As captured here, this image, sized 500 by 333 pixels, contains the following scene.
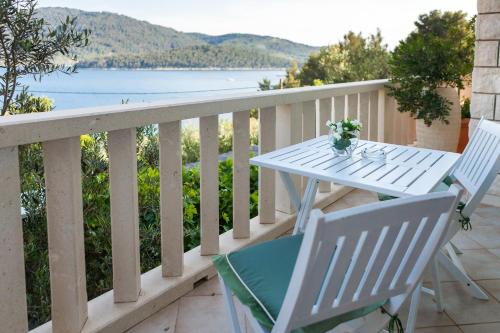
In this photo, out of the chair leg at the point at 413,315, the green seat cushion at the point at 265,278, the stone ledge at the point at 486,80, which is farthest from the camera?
the stone ledge at the point at 486,80

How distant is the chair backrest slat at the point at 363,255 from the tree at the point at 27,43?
2.38m

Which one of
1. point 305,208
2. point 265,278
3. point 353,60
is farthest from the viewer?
point 353,60

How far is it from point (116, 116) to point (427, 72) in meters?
3.83

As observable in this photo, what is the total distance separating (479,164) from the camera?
255 centimetres

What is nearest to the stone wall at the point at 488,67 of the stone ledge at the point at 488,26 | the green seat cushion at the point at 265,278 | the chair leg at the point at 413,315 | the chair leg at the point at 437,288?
the stone ledge at the point at 488,26

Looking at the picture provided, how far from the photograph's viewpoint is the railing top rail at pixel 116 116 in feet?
5.73

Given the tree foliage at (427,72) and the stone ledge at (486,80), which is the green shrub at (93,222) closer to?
the stone ledge at (486,80)

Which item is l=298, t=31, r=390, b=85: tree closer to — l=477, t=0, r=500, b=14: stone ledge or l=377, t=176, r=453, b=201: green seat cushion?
l=477, t=0, r=500, b=14: stone ledge

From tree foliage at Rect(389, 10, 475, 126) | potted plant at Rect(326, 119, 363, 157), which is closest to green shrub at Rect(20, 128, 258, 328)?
potted plant at Rect(326, 119, 363, 157)

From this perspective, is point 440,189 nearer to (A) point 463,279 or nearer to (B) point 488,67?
(A) point 463,279

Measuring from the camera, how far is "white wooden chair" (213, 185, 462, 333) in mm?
1181

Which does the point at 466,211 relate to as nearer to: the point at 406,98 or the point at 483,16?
the point at 483,16

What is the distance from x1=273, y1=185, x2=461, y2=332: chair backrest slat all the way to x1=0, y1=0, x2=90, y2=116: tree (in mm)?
2375

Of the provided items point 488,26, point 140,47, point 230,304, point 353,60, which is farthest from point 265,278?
point 353,60
